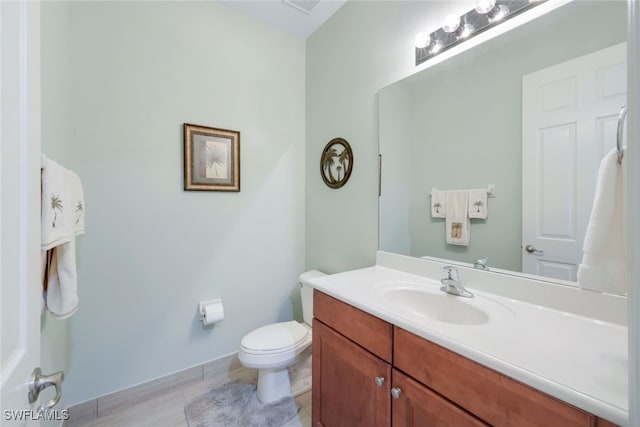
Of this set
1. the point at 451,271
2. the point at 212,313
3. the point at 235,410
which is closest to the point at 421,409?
the point at 451,271

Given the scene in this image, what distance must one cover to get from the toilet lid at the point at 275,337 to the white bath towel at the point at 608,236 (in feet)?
4.66

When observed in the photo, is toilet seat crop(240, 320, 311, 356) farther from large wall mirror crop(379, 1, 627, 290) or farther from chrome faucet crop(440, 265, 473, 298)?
chrome faucet crop(440, 265, 473, 298)

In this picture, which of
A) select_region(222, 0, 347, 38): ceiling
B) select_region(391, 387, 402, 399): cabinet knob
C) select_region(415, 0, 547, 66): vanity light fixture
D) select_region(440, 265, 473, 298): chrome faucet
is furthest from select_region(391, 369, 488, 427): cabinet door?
select_region(222, 0, 347, 38): ceiling

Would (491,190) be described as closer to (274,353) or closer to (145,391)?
(274,353)

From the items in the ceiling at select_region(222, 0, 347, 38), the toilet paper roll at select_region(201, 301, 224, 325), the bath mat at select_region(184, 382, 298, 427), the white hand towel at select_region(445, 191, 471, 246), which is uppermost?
the ceiling at select_region(222, 0, 347, 38)

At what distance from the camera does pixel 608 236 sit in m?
0.69

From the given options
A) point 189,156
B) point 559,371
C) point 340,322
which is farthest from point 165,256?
point 559,371

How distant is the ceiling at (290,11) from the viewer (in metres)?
1.87

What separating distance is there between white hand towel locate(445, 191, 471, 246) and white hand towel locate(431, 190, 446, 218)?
0.07 feet

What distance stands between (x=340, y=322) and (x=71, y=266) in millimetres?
1061

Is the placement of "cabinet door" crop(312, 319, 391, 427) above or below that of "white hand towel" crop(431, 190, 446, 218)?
below

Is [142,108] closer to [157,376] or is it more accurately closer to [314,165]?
[314,165]

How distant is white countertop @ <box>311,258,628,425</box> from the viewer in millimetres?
551

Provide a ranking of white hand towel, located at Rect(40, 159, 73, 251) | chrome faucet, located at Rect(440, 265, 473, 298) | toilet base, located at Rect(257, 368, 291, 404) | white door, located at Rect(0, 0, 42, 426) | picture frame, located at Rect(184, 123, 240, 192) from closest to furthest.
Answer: white door, located at Rect(0, 0, 42, 426) < white hand towel, located at Rect(40, 159, 73, 251) < chrome faucet, located at Rect(440, 265, 473, 298) < toilet base, located at Rect(257, 368, 291, 404) < picture frame, located at Rect(184, 123, 240, 192)
